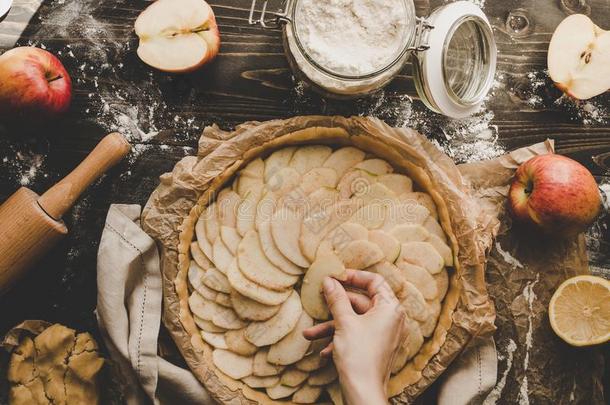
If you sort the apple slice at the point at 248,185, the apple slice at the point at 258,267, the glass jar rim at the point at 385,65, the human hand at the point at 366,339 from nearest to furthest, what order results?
the human hand at the point at 366,339 → the glass jar rim at the point at 385,65 → the apple slice at the point at 258,267 → the apple slice at the point at 248,185

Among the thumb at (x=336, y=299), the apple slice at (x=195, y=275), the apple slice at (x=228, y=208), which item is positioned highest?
the apple slice at (x=228, y=208)

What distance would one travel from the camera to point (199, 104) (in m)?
2.13

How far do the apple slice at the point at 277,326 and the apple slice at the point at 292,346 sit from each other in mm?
25

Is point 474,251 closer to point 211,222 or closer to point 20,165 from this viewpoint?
point 211,222

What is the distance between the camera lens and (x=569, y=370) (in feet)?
6.68

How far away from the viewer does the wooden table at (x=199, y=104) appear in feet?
6.94

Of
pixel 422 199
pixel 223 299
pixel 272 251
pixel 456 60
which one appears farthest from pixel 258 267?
pixel 456 60

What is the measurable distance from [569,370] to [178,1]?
206 centimetres

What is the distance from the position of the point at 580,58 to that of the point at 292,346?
1568 millimetres

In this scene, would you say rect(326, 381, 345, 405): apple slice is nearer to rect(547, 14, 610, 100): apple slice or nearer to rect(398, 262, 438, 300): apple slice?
rect(398, 262, 438, 300): apple slice

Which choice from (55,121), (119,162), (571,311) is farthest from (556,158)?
(55,121)

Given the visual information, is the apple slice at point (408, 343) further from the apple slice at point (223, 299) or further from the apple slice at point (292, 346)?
the apple slice at point (223, 299)

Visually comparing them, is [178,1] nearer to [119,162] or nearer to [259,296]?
[119,162]

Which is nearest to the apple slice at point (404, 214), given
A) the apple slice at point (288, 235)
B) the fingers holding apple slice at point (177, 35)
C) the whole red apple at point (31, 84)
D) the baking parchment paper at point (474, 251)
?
the baking parchment paper at point (474, 251)
